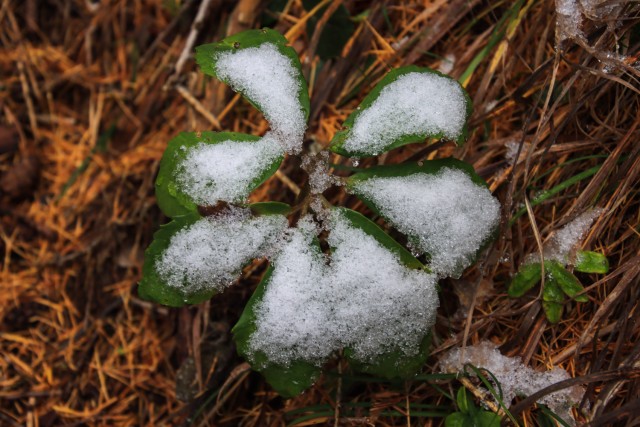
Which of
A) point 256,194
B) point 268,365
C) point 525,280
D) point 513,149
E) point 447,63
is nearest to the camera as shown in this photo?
point 268,365

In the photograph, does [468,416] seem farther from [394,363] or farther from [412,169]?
[412,169]

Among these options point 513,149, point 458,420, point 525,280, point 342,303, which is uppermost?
point 513,149

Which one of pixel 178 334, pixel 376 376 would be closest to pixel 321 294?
pixel 376 376

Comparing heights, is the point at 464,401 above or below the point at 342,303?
below

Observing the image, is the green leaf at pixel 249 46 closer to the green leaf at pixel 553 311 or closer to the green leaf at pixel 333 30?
the green leaf at pixel 333 30

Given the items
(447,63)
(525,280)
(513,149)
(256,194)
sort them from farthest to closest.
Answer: (256,194)
(447,63)
(513,149)
(525,280)

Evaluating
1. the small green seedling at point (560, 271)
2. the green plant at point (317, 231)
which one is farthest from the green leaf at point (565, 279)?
the green plant at point (317, 231)

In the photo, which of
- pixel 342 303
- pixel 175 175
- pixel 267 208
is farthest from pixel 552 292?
pixel 175 175
